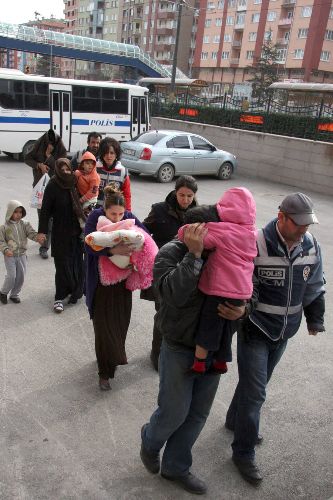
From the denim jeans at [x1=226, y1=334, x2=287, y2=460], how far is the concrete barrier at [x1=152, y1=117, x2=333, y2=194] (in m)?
13.0

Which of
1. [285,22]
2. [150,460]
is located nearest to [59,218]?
[150,460]

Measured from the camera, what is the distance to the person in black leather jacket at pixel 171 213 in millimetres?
3719

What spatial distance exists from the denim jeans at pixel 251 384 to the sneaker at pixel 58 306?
9.13 ft

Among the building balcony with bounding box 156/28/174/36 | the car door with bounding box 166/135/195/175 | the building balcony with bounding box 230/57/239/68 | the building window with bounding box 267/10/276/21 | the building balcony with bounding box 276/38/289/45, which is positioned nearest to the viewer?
the car door with bounding box 166/135/195/175

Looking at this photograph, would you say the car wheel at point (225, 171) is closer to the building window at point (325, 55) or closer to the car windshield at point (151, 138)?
the car windshield at point (151, 138)

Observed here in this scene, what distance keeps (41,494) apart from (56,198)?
3.05 metres

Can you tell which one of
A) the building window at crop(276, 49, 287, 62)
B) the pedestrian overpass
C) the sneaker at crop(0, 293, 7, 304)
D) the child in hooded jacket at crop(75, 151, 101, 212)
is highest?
the building window at crop(276, 49, 287, 62)

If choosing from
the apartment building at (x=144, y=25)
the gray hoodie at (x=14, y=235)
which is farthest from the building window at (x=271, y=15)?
the gray hoodie at (x=14, y=235)

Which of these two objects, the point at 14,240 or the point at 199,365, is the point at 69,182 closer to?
the point at 14,240

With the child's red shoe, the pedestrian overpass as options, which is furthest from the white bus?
the pedestrian overpass

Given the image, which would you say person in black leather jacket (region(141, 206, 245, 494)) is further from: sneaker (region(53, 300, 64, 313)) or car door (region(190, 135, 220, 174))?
car door (region(190, 135, 220, 174))

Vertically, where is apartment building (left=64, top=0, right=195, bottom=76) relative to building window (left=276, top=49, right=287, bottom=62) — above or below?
above

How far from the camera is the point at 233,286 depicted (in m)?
2.34

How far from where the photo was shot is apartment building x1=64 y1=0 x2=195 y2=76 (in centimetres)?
7994
